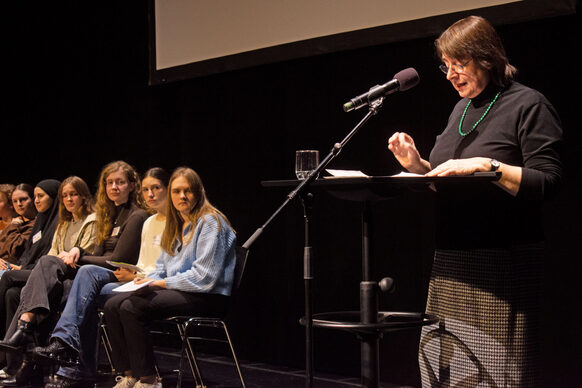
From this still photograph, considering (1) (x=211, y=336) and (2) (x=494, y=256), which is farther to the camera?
(1) (x=211, y=336)

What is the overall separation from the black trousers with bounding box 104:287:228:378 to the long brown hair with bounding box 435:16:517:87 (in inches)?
76.8

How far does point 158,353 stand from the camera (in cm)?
470

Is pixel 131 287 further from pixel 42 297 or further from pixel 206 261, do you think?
pixel 42 297

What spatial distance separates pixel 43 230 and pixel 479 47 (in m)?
3.61

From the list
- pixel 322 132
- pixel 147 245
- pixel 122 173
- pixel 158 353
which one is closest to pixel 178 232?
pixel 147 245

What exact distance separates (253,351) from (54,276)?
4.34 feet

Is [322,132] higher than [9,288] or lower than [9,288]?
higher

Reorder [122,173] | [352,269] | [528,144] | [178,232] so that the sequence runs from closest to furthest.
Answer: [528,144], [178,232], [352,269], [122,173]

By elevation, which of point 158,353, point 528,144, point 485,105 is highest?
point 485,105

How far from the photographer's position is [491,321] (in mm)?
1574

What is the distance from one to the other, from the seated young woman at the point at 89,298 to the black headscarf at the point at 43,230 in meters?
0.90

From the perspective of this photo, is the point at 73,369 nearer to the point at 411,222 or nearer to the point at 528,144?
the point at 411,222

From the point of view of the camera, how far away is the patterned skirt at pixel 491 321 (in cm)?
155

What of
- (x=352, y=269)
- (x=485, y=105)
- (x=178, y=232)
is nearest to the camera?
(x=485, y=105)
